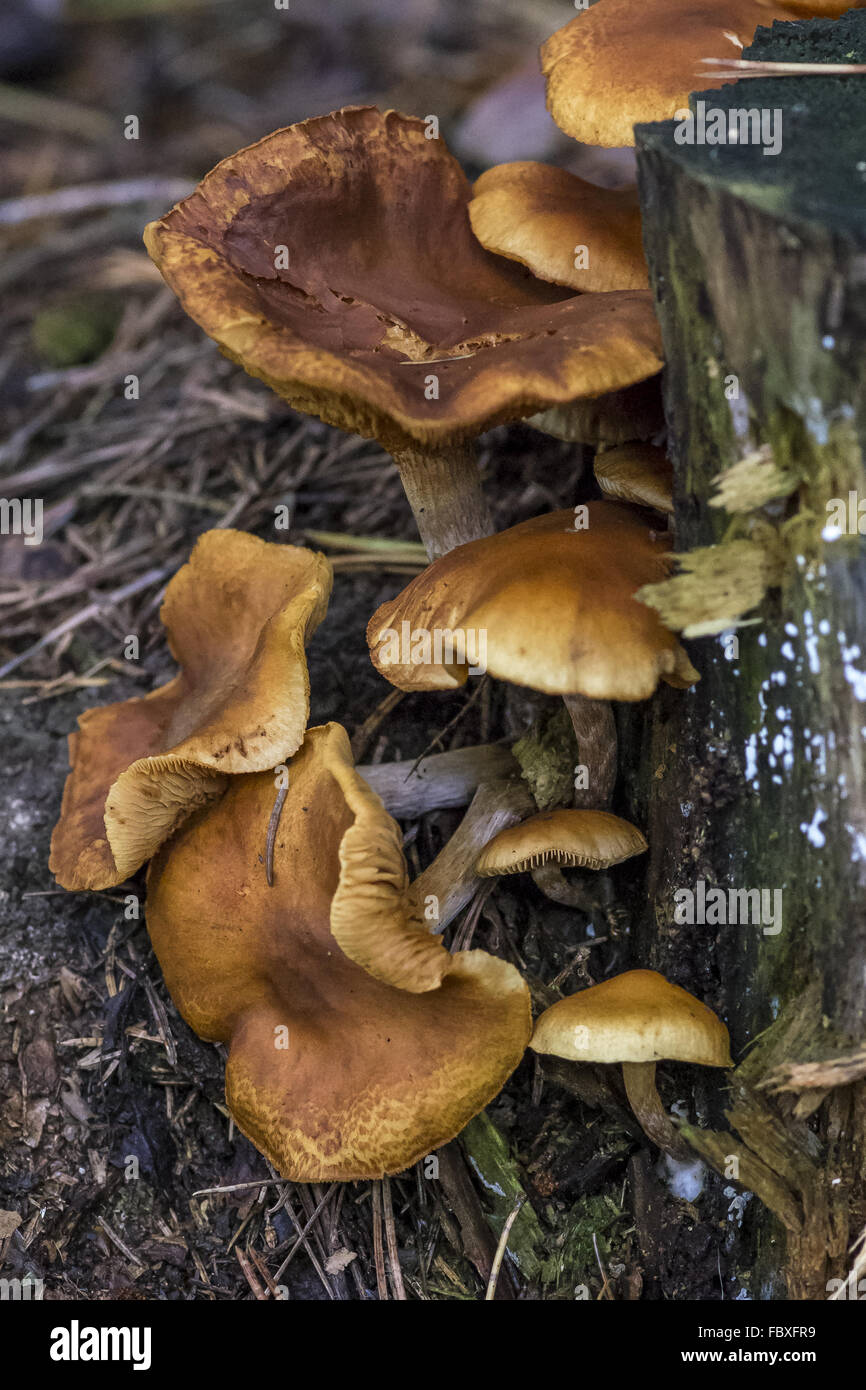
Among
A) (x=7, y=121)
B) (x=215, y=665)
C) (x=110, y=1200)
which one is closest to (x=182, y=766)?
(x=215, y=665)

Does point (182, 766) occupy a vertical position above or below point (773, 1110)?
above

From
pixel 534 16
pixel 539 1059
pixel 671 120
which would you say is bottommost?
pixel 539 1059

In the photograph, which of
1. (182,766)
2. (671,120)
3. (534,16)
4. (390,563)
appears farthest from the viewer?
(534,16)

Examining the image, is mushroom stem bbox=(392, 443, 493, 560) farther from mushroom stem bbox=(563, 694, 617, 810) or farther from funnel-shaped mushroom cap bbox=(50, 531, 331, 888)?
mushroom stem bbox=(563, 694, 617, 810)

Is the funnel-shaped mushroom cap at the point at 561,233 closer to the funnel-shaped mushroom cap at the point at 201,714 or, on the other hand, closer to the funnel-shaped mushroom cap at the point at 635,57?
the funnel-shaped mushroom cap at the point at 635,57

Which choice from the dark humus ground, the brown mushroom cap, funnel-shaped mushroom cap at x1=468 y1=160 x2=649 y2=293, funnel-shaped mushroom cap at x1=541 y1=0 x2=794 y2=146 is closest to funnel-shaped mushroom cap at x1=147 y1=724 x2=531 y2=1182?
the dark humus ground

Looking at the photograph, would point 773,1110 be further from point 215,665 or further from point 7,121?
point 7,121
